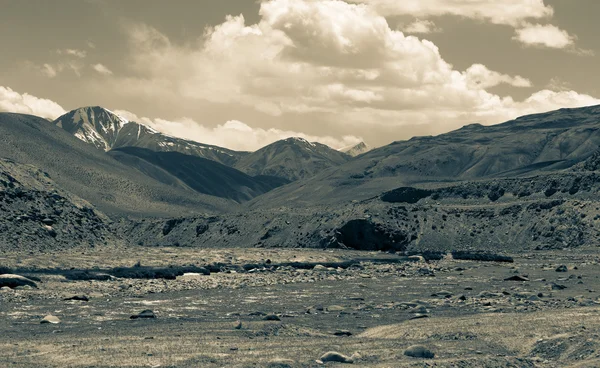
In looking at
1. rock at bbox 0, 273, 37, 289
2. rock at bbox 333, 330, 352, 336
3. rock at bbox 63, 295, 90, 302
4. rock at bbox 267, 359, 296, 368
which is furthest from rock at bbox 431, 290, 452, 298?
rock at bbox 0, 273, 37, 289

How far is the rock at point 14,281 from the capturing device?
131 ft

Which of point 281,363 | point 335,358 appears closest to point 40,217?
point 281,363

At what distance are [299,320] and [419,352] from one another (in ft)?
31.3

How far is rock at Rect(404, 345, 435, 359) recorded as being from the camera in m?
19.7

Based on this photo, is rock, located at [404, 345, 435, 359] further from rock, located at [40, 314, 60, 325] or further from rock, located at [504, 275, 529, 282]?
rock, located at [504, 275, 529, 282]

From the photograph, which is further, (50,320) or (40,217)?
(40,217)

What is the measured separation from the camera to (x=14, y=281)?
4012 centimetres

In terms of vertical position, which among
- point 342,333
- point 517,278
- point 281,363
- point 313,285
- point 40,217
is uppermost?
point 40,217

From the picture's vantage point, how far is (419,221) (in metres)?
96.9

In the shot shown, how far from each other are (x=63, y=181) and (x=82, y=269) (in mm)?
133070

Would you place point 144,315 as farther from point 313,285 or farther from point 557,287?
point 557,287

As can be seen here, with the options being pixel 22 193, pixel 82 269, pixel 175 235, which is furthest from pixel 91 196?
pixel 82 269

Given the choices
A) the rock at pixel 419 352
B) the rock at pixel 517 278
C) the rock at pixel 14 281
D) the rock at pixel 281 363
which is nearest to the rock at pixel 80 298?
the rock at pixel 14 281

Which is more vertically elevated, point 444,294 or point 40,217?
point 40,217
